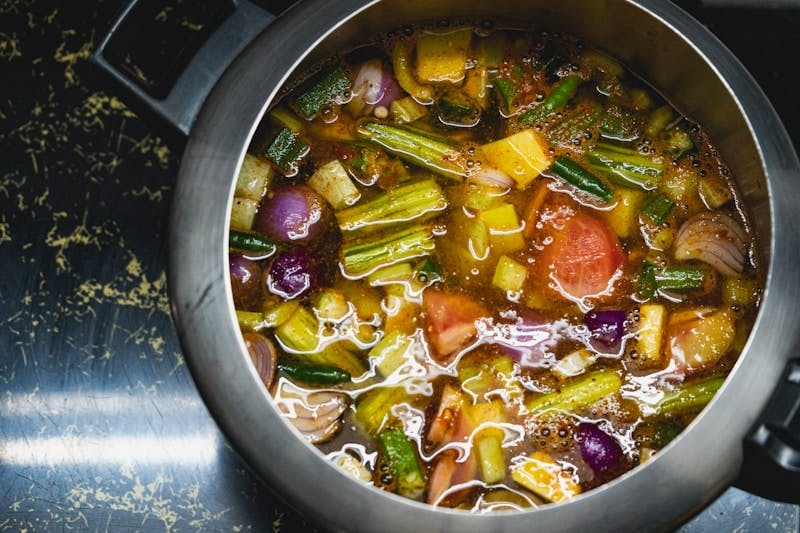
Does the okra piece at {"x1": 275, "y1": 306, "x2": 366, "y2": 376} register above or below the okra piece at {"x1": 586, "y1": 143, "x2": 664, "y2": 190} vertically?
below

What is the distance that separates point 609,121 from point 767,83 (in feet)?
1.22

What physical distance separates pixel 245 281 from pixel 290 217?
0.35ft

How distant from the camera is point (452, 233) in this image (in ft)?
3.57

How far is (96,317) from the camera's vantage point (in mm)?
1274

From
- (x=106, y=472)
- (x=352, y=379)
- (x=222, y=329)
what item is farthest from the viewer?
(x=106, y=472)

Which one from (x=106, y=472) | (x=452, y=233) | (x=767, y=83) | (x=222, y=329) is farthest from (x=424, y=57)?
(x=106, y=472)

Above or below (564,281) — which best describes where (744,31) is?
above

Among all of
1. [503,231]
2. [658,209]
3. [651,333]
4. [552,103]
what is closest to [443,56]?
[552,103]

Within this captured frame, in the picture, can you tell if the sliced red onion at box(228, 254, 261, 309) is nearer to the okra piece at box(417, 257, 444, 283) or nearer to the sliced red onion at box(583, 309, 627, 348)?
the okra piece at box(417, 257, 444, 283)

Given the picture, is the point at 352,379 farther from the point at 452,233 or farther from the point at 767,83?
the point at 767,83

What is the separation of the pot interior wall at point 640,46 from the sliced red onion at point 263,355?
38 centimetres

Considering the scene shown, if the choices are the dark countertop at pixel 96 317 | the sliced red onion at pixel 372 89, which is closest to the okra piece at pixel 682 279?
the dark countertop at pixel 96 317

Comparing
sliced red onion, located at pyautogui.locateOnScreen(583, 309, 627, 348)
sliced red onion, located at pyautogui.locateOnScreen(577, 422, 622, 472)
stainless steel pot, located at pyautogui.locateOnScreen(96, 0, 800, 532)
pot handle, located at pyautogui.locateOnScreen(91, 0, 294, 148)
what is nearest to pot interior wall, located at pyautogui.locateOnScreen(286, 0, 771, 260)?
stainless steel pot, located at pyautogui.locateOnScreen(96, 0, 800, 532)

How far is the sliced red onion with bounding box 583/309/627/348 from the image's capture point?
3.44 ft
